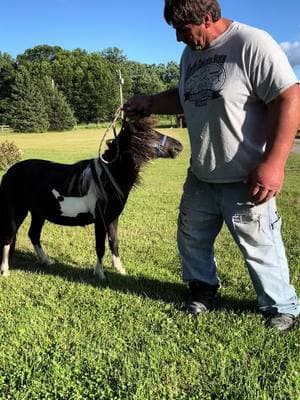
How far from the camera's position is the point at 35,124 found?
218 ft

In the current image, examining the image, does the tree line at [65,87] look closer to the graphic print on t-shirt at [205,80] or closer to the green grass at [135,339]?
the green grass at [135,339]

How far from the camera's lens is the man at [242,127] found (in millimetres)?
3141

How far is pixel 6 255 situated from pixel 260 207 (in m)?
3.27

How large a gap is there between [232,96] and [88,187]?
2.28m

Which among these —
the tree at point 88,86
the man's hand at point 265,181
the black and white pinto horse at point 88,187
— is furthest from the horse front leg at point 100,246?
the tree at point 88,86

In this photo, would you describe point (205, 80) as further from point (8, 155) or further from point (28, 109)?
point (28, 109)

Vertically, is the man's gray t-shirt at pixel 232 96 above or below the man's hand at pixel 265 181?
above

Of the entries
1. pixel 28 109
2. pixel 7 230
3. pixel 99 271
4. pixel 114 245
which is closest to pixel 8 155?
pixel 7 230

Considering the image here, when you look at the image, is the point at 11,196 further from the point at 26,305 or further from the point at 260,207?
the point at 260,207

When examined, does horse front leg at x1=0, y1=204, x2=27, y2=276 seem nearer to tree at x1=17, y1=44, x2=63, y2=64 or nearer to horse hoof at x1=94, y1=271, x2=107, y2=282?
horse hoof at x1=94, y1=271, x2=107, y2=282

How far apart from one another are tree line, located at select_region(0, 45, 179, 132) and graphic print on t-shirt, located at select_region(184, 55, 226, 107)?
188 feet

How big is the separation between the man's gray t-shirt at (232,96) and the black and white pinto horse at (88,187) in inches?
51.3

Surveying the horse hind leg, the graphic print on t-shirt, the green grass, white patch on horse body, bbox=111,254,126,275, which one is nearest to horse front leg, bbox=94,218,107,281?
the green grass

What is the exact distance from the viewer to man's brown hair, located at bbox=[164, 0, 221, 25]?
3150 mm
